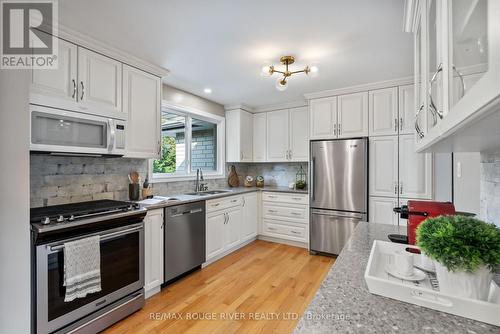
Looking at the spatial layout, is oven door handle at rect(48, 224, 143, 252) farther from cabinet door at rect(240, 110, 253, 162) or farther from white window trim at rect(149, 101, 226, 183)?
cabinet door at rect(240, 110, 253, 162)

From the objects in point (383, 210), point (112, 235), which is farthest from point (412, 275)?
point (383, 210)

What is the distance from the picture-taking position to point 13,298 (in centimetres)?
121

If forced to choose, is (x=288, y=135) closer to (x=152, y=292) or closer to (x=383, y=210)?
(x=383, y=210)

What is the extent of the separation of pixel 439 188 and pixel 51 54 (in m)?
4.07

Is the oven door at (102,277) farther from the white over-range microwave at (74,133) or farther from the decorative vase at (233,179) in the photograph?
the decorative vase at (233,179)

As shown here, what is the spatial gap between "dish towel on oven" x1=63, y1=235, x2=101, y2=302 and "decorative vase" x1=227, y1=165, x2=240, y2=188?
2670 mm

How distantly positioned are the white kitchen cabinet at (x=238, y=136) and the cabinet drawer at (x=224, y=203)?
826 mm

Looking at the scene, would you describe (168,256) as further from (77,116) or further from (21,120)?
(21,120)

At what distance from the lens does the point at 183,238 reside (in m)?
2.65

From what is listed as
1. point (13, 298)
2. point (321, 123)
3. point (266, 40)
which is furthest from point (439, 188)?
point (13, 298)

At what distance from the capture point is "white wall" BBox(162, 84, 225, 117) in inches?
124

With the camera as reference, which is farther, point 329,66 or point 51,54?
point 329,66

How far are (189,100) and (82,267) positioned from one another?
253 centimetres

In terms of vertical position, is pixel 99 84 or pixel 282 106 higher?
pixel 282 106
